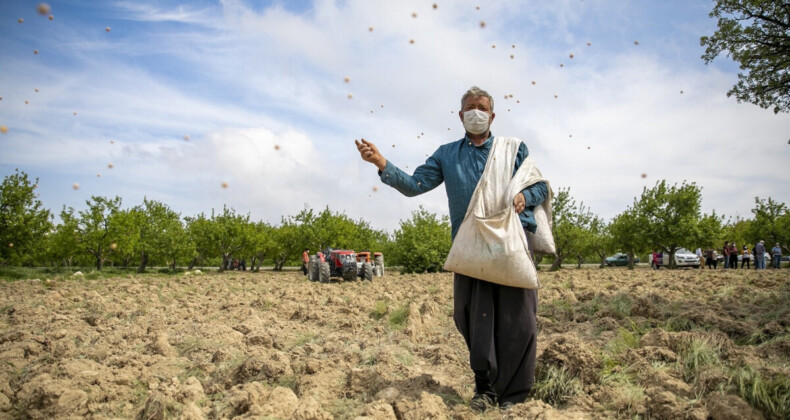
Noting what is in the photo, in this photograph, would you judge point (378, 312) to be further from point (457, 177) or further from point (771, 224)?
point (771, 224)

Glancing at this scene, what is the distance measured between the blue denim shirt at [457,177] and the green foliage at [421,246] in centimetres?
1933

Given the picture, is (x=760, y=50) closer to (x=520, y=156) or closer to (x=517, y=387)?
(x=520, y=156)

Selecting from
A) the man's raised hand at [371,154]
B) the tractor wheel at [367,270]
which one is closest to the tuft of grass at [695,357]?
the man's raised hand at [371,154]

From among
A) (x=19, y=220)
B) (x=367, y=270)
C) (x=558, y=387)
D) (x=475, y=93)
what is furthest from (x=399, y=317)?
(x=19, y=220)

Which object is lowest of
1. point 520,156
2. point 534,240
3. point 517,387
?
point 517,387

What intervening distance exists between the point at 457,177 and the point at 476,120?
1.13 feet

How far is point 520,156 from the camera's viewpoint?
110 inches

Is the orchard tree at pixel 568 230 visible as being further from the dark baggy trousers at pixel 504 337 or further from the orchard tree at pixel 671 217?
the dark baggy trousers at pixel 504 337

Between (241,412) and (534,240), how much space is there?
191 cm

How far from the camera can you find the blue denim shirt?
8.78 feet

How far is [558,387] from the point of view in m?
2.72

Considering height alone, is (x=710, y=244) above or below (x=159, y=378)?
above

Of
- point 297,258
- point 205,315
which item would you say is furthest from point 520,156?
point 297,258

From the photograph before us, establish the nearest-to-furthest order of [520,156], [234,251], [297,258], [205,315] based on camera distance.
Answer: [520,156] < [205,315] < [234,251] < [297,258]
